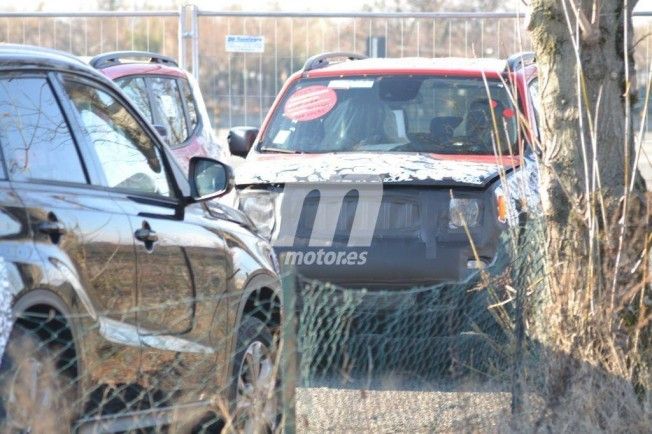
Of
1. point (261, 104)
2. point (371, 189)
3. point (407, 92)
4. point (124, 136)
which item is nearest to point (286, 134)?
point (407, 92)

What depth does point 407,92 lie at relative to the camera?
915cm

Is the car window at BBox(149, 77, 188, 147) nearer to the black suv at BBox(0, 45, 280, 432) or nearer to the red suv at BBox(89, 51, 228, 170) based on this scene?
the red suv at BBox(89, 51, 228, 170)

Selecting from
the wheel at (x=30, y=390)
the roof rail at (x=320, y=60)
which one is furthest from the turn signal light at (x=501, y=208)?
the wheel at (x=30, y=390)

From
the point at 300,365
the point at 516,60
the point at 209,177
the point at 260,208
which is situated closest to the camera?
the point at 300,365

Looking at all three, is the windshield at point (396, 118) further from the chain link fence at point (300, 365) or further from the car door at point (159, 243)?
the car door at point (159, 243)

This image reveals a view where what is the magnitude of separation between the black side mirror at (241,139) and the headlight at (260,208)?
1466mm

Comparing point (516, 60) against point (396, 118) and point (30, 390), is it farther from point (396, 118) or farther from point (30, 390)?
point (30, 390)

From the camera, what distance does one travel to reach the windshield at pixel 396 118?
28.9ft

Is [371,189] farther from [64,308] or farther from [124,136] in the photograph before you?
[64,308]

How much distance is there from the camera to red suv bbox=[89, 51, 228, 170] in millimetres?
10453

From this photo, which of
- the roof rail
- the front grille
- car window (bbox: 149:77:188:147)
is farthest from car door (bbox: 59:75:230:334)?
car window (bbox: 149:77:188:147)

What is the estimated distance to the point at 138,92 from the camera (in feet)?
34.7

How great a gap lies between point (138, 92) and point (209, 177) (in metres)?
5.05

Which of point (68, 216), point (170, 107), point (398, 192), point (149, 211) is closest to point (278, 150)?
point (398, 192)
